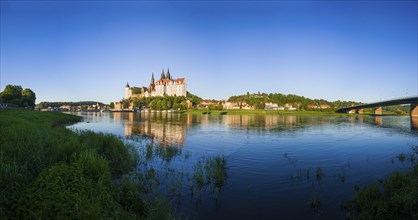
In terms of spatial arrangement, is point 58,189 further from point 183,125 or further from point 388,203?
point 183,125

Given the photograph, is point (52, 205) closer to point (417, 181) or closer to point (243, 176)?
point (243, 176)

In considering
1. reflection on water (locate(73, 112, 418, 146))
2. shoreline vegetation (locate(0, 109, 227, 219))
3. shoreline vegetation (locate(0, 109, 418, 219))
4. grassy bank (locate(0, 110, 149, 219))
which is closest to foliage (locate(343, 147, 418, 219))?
shoreline vegetation (locate(0, 109, 418, 219))

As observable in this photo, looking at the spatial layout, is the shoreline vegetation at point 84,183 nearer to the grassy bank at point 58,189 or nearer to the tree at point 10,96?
the grassy bank at point 58,189

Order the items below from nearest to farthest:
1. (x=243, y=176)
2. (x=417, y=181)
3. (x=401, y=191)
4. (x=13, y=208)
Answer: (x=13, y=208) → (x=401, y=191) → (x=417, y=181) → (x=243, y=176)

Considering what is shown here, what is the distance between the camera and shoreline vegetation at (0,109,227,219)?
20.3 feet

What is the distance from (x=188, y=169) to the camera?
1641 centimetres

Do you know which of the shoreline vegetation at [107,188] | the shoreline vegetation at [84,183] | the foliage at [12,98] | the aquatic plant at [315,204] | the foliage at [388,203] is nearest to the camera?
the shoreline vegetation at [84,183]

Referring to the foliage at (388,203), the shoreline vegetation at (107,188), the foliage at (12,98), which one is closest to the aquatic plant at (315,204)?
the shoreline vegetation at (107,188)

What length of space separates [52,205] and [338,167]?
56.2 ft

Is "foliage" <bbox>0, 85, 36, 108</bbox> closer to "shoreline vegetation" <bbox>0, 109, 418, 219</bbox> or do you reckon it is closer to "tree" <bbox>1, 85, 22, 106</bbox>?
"tree" <bbox>1, 85, 22, 106</bbox>

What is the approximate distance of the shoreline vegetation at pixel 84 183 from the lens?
20.3 feet

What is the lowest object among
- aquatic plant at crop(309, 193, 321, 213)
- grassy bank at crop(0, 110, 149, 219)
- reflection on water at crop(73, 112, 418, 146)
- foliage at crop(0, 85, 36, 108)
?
aquatic plant at crop(309, 193, 321, 213)

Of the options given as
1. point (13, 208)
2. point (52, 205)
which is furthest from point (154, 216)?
point (13, 208)

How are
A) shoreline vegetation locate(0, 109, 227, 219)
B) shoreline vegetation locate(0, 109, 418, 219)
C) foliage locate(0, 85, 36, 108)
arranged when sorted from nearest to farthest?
shoreline vegetation locate(0, 109, 227, 219)
shoreline vegetation locate(0, 109, 418, 219)
foliage locate(0, 85, 36, 108)
